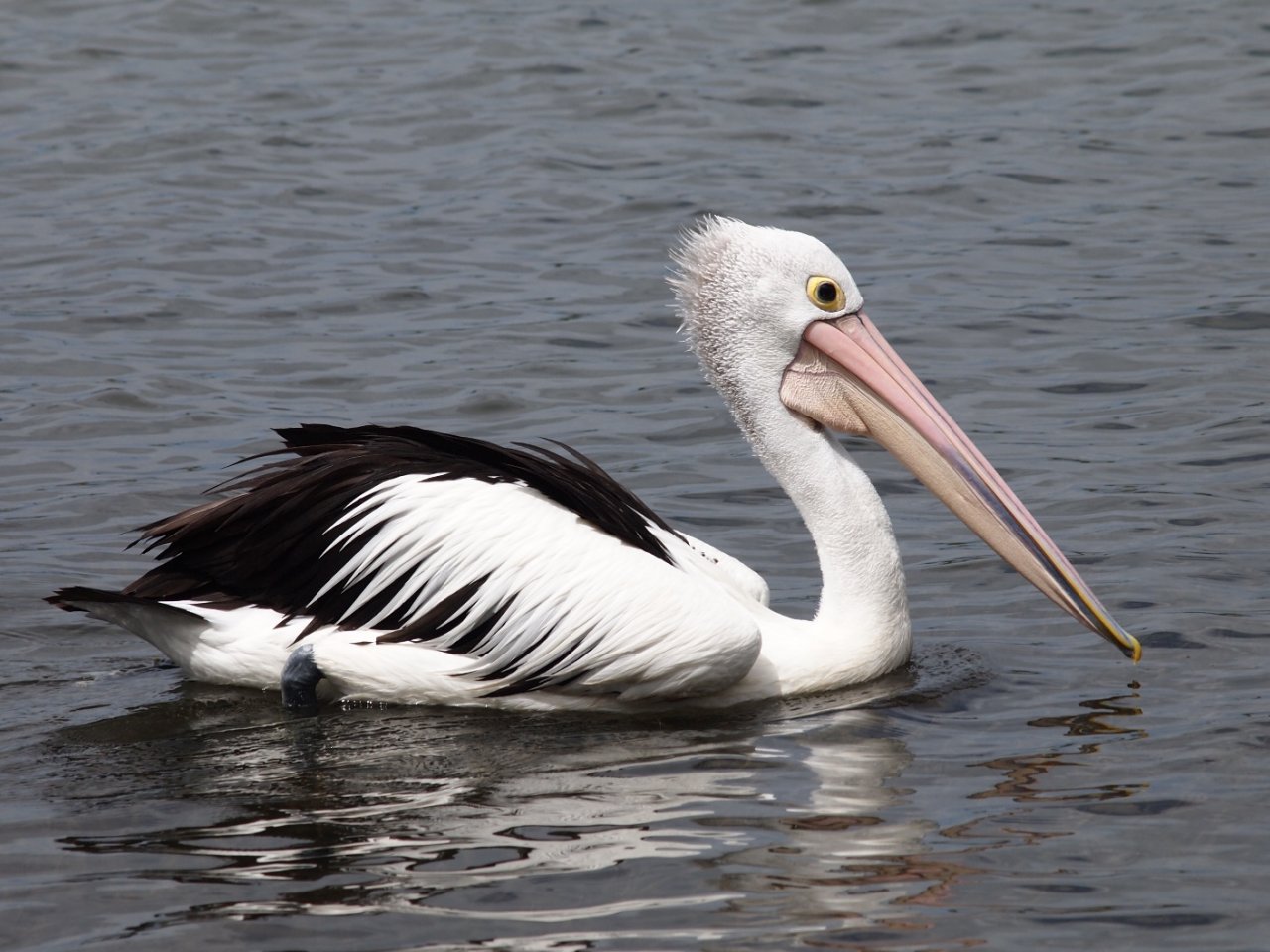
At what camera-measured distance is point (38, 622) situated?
5.81 m

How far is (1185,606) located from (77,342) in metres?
4.87

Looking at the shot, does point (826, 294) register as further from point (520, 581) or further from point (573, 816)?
point (573, 816)

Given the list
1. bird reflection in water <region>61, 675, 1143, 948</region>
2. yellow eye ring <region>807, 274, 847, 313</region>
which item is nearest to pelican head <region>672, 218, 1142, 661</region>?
yellow eye ring <region>807, 274, 847, 313</region>

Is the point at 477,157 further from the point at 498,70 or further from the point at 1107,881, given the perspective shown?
the point at 1107,881

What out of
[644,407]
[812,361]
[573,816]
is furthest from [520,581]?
[644,407]

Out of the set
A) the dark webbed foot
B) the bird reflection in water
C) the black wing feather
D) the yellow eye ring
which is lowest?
the bird reflection in water

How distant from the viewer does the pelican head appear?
5375mm

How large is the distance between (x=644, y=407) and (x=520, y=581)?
2855 mm

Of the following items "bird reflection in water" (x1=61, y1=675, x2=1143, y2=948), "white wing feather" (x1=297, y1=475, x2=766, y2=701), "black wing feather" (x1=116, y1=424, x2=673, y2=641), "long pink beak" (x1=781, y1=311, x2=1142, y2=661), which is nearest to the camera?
"bird reflection in water" (x1=61, y1=675, x2=1143, y2=948)

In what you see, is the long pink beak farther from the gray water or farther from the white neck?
the gray water

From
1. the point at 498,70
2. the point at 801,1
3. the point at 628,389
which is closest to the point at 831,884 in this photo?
the point at 628,389

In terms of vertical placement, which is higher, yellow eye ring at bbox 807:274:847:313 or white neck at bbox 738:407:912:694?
yellow eye ring at bbox 807:274:847:313

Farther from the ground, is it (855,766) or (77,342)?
(77,342)

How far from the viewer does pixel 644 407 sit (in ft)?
25.7
